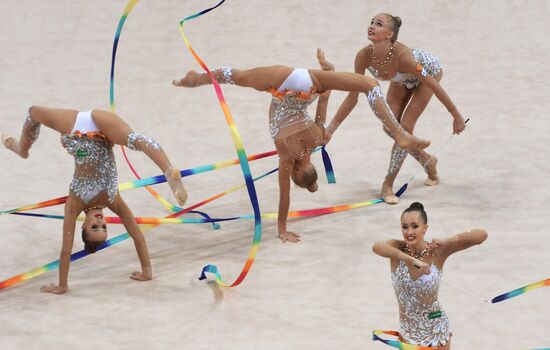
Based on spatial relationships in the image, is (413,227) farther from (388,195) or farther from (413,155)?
(413,155)

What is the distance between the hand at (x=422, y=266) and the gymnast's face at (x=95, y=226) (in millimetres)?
2223

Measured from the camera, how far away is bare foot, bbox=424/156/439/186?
9133 mm

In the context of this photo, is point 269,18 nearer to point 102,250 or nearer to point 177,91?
point 177,91

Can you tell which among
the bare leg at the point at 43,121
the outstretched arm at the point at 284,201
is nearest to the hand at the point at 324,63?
the outstretched arm at the point at 284,201

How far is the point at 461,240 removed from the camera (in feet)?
19.8

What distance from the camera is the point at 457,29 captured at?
458 inches

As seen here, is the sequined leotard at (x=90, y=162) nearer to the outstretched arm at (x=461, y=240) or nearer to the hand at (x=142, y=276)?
the hand at (x=142, y=276)

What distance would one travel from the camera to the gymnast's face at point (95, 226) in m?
7.43

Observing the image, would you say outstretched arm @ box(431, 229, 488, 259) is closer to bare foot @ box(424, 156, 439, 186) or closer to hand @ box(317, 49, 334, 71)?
hand @ box(317, 49, 334, 71)

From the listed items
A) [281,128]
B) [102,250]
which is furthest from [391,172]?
[102,250]

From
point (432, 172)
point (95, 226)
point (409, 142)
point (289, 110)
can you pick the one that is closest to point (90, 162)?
point (95, 226)

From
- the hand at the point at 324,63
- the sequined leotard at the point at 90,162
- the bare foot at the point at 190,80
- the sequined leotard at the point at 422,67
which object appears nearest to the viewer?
the sequined leotard at the point at 90,162

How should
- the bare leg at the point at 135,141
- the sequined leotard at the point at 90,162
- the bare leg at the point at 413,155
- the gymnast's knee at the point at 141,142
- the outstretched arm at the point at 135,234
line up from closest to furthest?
the bare leg at the point at 135,141 < the gymnast's knee at the point at 141,142 < the sequined leotard at the point at 90,162 < the outstretched arm at the point at 135,234 < the bare leg at the point at 413,155

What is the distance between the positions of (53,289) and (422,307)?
2592 millimetres
